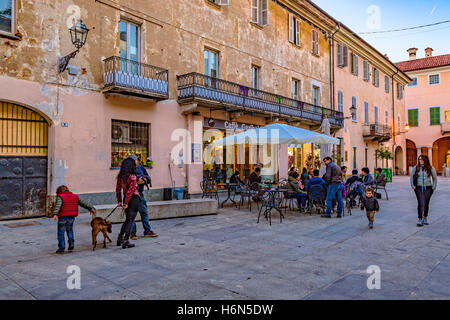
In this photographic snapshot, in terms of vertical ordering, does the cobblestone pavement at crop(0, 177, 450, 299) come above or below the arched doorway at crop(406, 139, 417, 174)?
below

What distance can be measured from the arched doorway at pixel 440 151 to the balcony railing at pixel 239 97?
23.8 metres

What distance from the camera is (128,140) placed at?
11.4 m

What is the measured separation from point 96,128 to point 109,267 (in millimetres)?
6639

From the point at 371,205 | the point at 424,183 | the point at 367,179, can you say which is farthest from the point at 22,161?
the point at 367,179

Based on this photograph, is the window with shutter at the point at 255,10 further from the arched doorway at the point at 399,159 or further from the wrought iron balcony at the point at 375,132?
the arched doorway at the point at 399,159

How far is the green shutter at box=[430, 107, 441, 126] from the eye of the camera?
34.4 meters

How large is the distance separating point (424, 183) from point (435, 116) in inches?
1271

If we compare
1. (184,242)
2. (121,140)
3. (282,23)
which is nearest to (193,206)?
(184,242)

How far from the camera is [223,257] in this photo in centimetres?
520

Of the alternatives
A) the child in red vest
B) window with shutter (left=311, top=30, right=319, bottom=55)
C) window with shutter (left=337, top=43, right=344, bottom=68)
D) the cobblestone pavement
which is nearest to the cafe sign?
the cobblestone pavement

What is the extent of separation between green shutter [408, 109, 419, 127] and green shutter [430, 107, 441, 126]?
1269mm

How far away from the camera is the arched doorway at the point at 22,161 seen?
28.7 feet

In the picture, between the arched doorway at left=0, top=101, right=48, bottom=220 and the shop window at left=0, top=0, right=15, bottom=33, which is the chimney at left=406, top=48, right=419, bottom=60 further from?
the shop window at left=0, top=0, right=15, bottom=33

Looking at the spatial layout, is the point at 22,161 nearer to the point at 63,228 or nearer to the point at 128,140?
the point at 128,140
